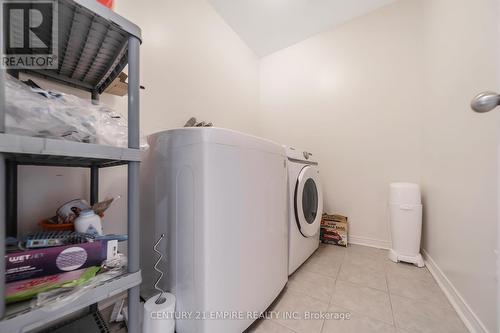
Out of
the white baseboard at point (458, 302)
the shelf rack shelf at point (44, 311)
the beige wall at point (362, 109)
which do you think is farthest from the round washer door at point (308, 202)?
the shelf rack shelf at point (44, 311)

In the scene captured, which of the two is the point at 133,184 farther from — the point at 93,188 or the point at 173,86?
the point at 173,86

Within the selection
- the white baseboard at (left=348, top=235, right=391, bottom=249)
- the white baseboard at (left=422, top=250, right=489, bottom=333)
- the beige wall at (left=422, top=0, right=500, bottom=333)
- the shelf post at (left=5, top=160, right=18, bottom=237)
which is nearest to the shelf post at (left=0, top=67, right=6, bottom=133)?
the shelf post at (left=5, top=160, right=18, bottom=237)

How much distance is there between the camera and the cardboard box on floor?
1719mm

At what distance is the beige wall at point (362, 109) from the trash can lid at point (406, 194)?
25 centimetres

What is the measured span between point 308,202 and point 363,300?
2.07 feet

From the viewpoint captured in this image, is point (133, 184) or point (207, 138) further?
point (207, 138)

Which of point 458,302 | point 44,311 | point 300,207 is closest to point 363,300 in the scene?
point 458,302

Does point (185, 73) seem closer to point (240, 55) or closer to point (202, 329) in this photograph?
point (240, 55)

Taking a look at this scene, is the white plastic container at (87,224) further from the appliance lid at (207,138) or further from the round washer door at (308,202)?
the round washer door at (308,202)

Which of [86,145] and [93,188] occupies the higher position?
[86,145]

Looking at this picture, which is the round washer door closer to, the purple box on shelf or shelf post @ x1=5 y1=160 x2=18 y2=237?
the purple box on shelf

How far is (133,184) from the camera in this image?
520mm

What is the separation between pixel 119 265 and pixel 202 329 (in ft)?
1.16

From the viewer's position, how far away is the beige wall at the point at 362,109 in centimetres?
159
